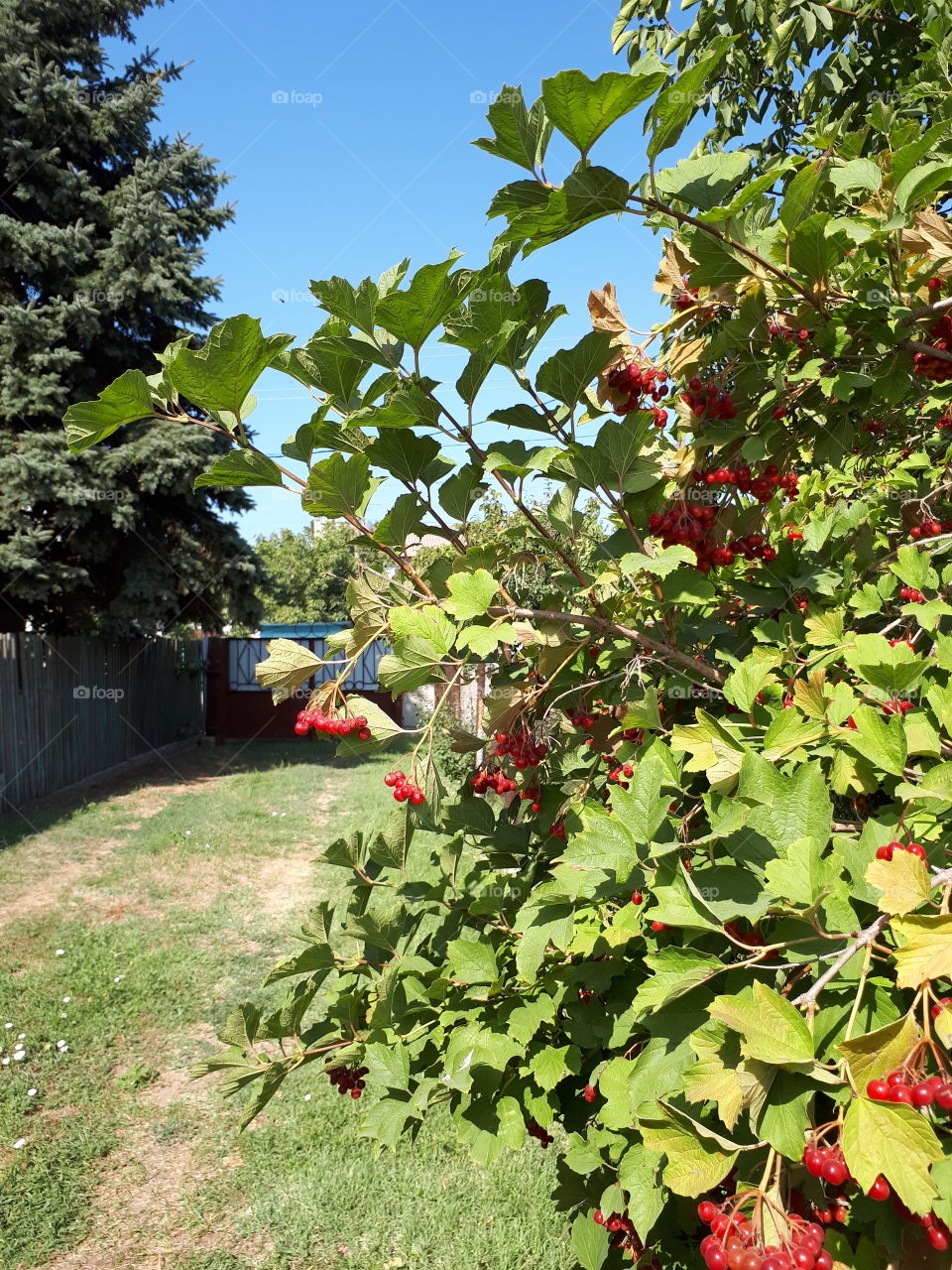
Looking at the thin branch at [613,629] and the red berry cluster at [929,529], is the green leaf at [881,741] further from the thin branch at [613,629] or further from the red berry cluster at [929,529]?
the red berry cluster at [929,529]

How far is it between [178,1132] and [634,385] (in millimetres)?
4095

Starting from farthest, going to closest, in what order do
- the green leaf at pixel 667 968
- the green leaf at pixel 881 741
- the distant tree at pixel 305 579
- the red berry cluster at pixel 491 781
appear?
1. the distant tree at pixel 305 579
2. the red berry cluster at pixel 491 781
3. the green leaf at pixel 881 741
4. the green leaf at pixel 667 968

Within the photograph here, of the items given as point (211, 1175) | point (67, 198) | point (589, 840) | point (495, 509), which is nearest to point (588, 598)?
point (589, 840)

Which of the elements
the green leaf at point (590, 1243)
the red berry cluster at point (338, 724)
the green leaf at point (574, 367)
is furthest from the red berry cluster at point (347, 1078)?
the green leaf at point (574, 367)

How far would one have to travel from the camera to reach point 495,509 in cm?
991

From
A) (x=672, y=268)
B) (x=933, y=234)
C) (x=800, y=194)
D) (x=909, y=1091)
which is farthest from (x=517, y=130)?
(x=909, y=1091)

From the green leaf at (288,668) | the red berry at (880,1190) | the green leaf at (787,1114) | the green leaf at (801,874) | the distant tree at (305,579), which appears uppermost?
the distant tree at (305,579)

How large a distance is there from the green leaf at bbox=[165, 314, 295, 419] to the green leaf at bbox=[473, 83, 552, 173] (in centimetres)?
41

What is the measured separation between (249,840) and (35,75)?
9756mm

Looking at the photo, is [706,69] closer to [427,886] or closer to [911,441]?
[427,886]

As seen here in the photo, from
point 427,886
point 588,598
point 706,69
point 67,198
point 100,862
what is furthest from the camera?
point 67,198

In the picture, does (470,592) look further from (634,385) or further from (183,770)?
(183,770)

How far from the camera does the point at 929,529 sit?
1900 millimetres

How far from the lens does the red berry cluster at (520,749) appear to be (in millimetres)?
1697
